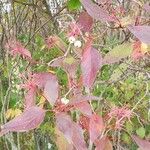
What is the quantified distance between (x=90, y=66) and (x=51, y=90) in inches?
3.6

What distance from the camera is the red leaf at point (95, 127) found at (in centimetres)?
74

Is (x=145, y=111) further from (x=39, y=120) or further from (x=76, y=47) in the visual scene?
(x=39, y=120)

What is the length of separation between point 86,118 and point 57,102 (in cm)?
9

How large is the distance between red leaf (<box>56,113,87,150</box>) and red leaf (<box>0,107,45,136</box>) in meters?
0.03

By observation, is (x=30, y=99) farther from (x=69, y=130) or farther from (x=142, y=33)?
(x=142, y=33)

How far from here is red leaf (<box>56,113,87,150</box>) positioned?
704 mm

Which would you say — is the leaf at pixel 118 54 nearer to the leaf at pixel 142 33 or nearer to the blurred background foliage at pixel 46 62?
the leaf at pixel 142 33

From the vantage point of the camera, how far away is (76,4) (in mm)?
1073

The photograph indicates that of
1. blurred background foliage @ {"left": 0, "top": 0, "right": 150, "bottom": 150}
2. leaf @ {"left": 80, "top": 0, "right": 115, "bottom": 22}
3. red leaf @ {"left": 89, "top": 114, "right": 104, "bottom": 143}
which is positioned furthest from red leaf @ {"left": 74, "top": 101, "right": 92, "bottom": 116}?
blurred background foliage @ {"left": 0, "top": 0, "right": 150, "bottom": 150}

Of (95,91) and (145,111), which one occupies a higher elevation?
(95,91)

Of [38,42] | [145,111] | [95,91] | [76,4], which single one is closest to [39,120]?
[76,4]

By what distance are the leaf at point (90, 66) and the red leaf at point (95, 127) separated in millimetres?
98

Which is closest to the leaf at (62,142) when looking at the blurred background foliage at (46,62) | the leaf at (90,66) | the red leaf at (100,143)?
the red leaf at (100,143)

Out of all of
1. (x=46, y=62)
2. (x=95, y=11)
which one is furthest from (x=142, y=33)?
(x=46, y=62)
